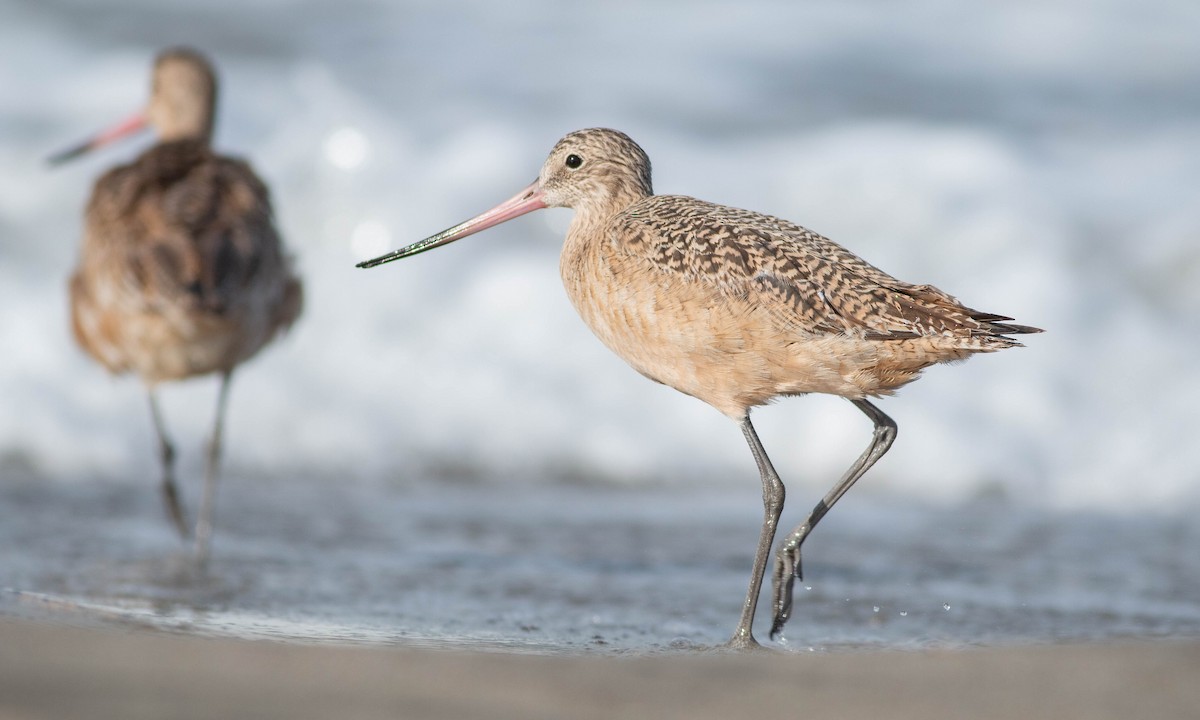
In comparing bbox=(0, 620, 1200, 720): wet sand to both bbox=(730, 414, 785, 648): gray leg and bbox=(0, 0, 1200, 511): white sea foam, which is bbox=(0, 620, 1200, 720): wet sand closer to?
bbox=(730, 414, 785, 648): gray leg

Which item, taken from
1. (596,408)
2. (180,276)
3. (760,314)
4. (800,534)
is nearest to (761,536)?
(800,534)

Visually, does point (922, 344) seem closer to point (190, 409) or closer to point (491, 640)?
point (491, 640)

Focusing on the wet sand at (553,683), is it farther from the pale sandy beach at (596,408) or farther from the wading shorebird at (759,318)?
the wading shorebird at (759,318)

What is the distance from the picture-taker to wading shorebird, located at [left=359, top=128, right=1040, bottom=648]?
4.42m

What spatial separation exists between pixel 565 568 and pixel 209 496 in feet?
4.89

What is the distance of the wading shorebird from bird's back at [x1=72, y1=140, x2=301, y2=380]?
1699 millimetres

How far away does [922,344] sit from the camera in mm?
4387

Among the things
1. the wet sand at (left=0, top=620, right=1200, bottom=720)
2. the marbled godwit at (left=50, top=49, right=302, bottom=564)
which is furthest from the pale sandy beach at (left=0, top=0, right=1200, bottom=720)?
the marbled godwit at (left=50, top=49, right=302, bottom=564)

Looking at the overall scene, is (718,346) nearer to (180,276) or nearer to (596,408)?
(180,276)

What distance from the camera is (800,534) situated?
491cm

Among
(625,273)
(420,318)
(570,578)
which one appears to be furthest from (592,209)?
(420,318)

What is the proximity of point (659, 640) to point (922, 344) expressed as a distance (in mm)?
1150

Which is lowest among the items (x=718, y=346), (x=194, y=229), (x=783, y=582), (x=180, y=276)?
(x=783, y=582)

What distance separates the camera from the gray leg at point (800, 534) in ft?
15.7
